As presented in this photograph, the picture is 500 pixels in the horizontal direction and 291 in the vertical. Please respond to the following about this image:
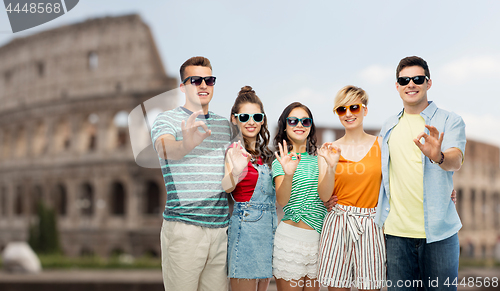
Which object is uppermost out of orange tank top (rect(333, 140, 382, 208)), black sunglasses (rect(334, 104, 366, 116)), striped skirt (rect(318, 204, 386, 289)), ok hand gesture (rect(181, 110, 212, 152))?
black sunglasses (rect(334, 104, 366, 116))

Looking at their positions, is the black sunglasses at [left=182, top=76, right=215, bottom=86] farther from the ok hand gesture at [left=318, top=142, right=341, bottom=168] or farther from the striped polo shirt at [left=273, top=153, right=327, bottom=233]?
the ok hand gesture at [left=318, top=142, right=341, bottom=168]

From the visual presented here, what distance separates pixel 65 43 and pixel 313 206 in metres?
23.9

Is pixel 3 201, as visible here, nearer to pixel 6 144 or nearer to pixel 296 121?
pixel 6 144

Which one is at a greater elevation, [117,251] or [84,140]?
[84,140]

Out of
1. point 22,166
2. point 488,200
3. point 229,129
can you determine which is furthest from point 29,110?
point 488,200

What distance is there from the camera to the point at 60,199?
2280 cm

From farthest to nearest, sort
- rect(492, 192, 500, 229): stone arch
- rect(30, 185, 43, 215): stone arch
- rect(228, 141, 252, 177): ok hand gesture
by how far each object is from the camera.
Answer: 1. rect(492, 192, 500, 229): stone arch
2. rect(30, 185, 43, 215): stone arch
3. rect(228, 141, 252, 177): ok hand gesture

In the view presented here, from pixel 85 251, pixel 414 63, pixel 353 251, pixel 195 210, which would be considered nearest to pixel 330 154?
pixel 353 251

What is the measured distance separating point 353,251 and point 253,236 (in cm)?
72

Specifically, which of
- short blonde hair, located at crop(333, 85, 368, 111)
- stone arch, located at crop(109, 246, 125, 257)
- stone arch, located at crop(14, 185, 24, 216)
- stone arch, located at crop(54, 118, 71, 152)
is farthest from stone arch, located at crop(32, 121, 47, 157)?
short blonde hair, located at crop(333, 85, 368, 111)

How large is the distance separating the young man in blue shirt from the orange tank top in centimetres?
7

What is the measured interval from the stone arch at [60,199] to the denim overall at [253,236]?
2156 cm

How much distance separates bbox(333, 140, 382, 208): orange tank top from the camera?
293cm

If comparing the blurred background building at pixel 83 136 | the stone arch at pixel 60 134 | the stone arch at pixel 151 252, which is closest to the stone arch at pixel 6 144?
the blurred background building at pixel 83 136
